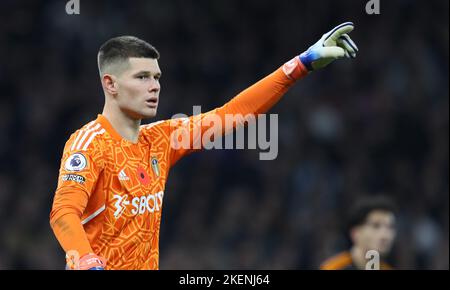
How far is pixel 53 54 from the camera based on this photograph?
12594 mm

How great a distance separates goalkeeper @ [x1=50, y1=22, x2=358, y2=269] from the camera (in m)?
4.88

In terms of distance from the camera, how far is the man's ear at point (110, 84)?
515 centimetres

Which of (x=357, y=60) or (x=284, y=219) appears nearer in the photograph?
(x=284, y=219)

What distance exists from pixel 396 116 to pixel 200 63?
2.84m

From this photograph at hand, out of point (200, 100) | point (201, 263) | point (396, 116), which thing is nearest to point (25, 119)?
point (200, 100)

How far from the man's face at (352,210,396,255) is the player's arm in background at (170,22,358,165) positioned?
2.10 metres

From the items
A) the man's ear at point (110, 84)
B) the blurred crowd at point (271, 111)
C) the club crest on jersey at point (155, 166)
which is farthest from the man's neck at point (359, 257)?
the blurred crowd at point (271, 111)

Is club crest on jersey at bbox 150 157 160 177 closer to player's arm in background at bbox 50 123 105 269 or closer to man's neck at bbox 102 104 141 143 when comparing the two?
man's neck at bbox 102 104 141 143

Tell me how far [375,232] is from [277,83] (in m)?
2.31

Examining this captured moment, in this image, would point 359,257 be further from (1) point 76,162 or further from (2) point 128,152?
(1) point 76,162

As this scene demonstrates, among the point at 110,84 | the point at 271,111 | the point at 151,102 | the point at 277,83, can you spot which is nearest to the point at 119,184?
the point at 151,102

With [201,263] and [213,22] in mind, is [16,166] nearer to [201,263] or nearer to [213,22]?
[201,263]

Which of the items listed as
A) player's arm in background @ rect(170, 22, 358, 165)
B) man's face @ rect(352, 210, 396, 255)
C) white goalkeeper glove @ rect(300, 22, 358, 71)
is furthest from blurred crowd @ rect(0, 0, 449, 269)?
white goalkeeper glove @ rect(300, 22, 358, 71)
